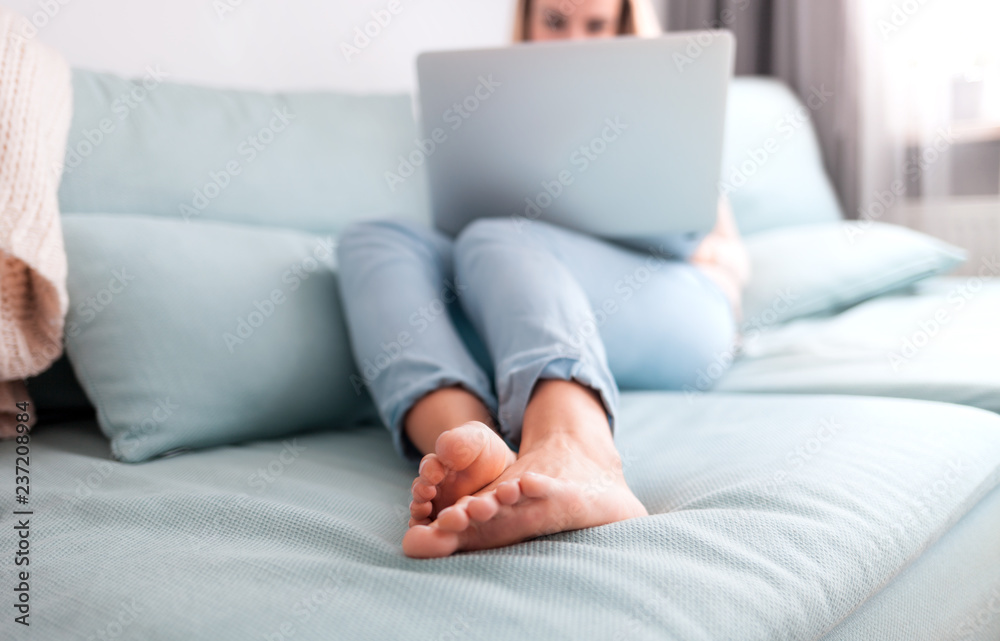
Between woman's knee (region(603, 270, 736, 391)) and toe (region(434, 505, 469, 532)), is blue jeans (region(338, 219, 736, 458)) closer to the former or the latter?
woman's knee (region(603, 270, 736, 391))

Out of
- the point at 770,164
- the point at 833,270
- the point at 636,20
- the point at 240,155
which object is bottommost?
the point at 833,270

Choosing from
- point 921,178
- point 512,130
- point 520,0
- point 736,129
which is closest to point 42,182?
point 512,130

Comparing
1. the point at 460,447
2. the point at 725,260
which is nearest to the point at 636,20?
the point at 725,260

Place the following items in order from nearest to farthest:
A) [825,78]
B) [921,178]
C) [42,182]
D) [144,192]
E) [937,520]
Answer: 1. [937,520]
2. [42,182]
3. [144,192]
4. [921,178]
5. [825,78]

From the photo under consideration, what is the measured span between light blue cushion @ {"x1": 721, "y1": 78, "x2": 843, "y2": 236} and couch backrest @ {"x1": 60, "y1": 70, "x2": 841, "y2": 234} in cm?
83

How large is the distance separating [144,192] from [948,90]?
1.88 m

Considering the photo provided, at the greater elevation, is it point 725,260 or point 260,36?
point 260,36

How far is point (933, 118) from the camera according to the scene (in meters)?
1.94

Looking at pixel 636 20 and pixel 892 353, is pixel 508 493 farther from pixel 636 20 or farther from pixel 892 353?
pixel 636 20

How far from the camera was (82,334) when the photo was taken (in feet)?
2.68

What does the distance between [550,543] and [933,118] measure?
190cm

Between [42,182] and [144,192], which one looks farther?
[144,192]

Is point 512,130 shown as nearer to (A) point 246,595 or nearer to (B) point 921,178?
(A) point 246,595

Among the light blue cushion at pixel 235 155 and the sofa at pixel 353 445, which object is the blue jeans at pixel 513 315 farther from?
the light blue cushion at pixel 235 155
